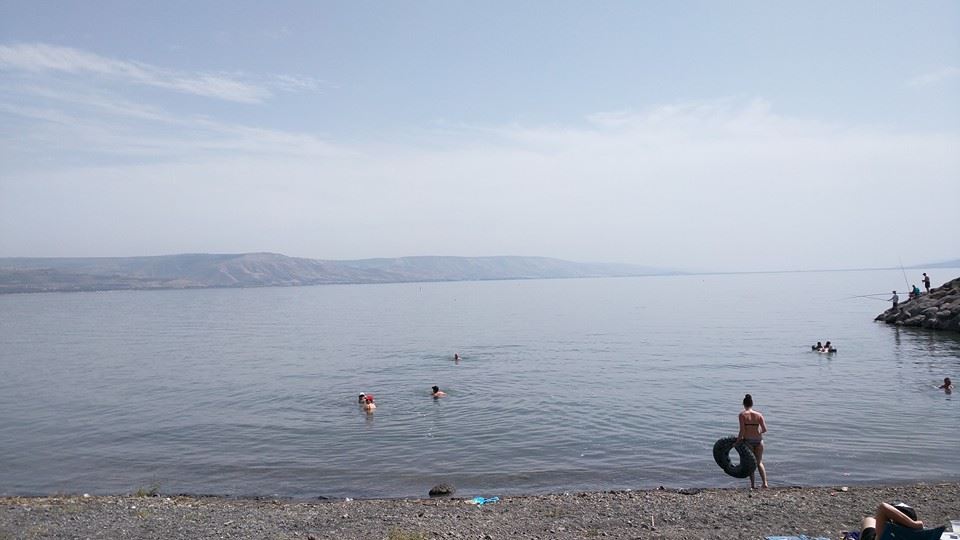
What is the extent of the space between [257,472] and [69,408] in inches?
631

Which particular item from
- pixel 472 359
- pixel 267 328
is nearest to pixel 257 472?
pixel 472 359

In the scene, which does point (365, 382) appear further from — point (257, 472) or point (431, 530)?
point (431, 530)

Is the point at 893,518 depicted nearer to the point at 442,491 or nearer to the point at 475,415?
the point at 442,491

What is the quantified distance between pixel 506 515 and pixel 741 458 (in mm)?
6014

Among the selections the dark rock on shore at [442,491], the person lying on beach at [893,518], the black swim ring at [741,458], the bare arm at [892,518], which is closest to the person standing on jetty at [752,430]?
the black swim ring at [741,458]

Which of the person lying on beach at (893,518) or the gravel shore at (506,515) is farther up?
the person lying on beach at (893,518)

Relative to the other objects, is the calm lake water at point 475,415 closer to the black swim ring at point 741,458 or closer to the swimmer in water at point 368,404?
the swimmer in water at point 368,404

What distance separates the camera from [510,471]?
1825 cm

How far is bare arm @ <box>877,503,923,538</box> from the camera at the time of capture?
8289mm

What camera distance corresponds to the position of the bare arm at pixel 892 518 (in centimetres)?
829

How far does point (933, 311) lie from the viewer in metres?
52.3

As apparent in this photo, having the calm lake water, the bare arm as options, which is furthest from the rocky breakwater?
the bare arm

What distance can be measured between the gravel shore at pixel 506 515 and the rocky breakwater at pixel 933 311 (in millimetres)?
41614

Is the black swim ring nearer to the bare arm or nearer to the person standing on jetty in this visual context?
the person standing on jetty
